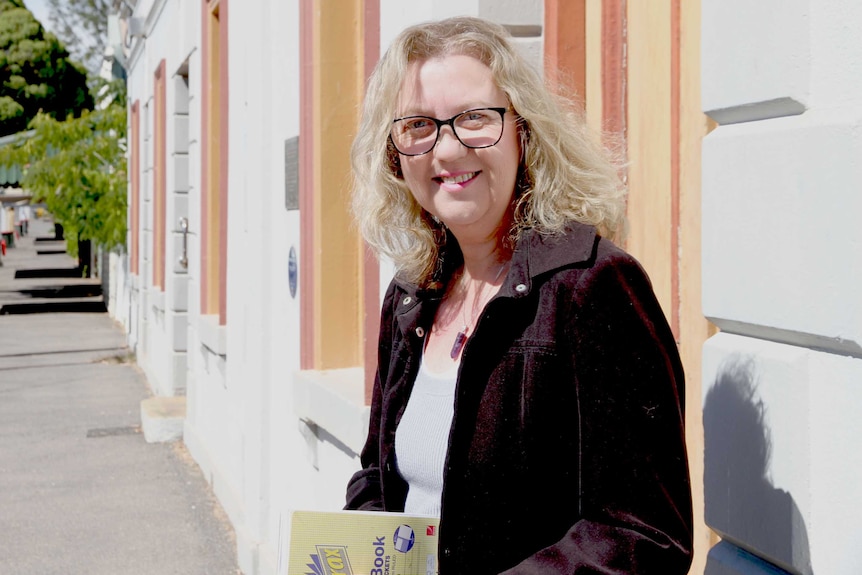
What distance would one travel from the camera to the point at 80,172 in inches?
582

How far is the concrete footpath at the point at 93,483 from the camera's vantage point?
6074mm

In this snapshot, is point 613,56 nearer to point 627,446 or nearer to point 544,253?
point 544,253

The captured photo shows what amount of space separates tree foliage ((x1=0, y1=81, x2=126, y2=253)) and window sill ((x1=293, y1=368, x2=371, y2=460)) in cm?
1074

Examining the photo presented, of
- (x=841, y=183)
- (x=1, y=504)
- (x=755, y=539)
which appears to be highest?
(x=841, y=183)

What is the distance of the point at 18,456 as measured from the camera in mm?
8609

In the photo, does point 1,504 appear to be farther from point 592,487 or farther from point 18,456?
point 592,487

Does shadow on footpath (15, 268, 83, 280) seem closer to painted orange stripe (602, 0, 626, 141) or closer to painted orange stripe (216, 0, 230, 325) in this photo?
painted orange stripe (216, 0, 230, 325)

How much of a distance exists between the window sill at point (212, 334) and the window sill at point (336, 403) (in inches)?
97.6

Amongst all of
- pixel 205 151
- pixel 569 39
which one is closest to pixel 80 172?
pixel 205 151

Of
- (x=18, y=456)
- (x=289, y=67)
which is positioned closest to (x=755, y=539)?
(x=289, y=67)

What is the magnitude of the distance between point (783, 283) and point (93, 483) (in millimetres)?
6688

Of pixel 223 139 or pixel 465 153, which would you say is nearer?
pixel 465 153

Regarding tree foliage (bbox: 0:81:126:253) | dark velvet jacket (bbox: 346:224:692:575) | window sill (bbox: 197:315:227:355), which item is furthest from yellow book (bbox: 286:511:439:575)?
tree foliage (bbox: 0:81:126:253)

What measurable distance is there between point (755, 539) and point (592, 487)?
480mm
